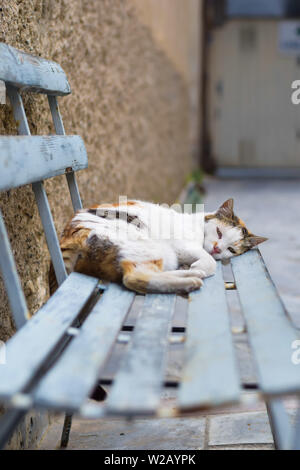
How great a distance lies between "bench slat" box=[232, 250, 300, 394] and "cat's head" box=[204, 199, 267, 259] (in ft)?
0.54

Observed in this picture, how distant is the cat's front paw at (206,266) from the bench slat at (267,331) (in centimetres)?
6

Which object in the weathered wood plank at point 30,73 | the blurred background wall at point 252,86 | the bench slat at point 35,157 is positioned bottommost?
the blurred background wall at point 252,86

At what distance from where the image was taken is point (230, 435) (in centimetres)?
161

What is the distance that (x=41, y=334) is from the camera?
1.03 m

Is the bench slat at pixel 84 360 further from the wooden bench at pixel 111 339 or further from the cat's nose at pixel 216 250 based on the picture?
the cat's nose at pixel 216 250

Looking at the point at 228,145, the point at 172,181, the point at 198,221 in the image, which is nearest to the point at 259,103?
the point at 228,145

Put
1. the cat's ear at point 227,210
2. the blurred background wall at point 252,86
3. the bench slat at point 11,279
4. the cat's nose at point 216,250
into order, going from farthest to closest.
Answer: the blurred background wall at point 252,86
the cat's ear at point 227,210
the cat's nose at point 216,250
the bench slat at point 11,279

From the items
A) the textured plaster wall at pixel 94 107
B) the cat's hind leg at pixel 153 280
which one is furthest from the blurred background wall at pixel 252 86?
the cat's hind leg at pixel 153 280

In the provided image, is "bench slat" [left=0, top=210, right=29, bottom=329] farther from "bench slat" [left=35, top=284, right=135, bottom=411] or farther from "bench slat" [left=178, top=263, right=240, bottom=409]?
"bench slat" [left=178, top=263, right=240, bottom=409]

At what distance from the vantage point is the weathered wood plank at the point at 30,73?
1.25m

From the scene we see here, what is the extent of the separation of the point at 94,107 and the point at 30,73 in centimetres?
93

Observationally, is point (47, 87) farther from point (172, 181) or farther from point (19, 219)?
point (172, 181)

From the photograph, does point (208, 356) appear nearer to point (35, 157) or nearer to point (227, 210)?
point (35, 157)
